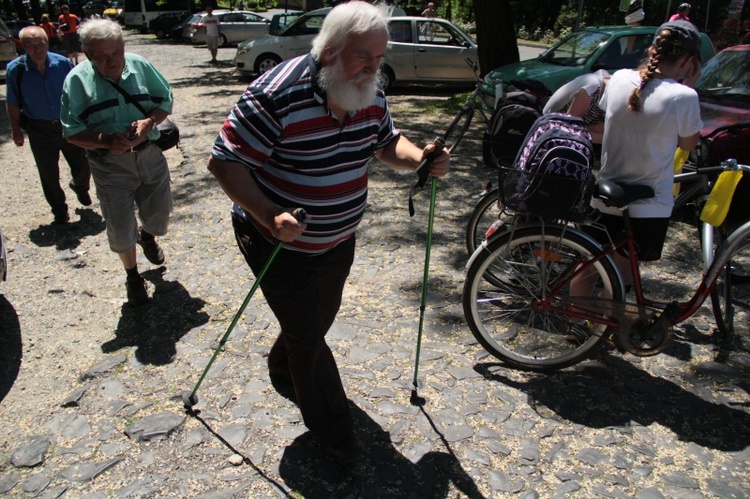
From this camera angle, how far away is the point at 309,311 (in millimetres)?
2582

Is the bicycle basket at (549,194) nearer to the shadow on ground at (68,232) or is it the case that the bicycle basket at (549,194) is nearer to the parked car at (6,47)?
the shadow on ground at (68,232)

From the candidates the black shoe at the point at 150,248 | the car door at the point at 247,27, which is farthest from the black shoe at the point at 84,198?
the car door at the point at 247,27

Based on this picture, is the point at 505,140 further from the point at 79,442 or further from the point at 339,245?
the point at 79,442

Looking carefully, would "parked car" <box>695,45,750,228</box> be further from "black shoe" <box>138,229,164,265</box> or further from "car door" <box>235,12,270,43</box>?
"car door" <box>235,12,270,43</box>

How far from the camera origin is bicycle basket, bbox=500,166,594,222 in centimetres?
310

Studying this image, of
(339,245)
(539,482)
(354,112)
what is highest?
(354,112)

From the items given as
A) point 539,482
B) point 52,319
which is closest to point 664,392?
point 539,482

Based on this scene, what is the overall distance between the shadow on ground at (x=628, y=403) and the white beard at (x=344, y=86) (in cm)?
190

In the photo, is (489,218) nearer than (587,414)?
No

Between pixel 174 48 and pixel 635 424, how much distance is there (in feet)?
89.1

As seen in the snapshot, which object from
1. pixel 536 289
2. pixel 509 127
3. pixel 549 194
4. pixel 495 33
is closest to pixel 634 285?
pixel 536 289

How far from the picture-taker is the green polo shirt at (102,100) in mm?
3896

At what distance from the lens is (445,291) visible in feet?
14.9

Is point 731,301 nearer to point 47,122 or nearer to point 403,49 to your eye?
point 47,122
